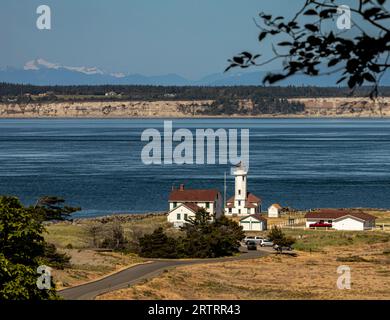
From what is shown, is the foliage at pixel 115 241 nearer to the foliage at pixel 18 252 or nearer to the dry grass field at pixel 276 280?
the dry grass field at pixel 276 280

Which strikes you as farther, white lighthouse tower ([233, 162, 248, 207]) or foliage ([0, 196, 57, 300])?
white lighthouse tower ([233, 162, 248, 207])

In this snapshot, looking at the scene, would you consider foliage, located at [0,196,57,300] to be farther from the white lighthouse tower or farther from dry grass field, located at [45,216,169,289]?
the white lighthouse tower

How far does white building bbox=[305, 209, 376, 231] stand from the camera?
63.7 metres

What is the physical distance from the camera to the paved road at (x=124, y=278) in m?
32.2

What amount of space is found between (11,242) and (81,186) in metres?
86.0

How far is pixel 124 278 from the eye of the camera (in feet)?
123

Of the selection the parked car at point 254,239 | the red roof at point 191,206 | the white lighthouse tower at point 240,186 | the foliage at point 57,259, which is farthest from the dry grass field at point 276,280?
the white lighthouse tower at point 240,186

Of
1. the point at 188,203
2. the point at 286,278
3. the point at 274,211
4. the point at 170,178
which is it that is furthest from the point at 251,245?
the point at 170,178

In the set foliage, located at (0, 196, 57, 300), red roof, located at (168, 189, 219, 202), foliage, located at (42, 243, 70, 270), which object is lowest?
foliage, located at (42, 243, 70, 270)

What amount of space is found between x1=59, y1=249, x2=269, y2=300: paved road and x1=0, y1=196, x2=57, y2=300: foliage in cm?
1030

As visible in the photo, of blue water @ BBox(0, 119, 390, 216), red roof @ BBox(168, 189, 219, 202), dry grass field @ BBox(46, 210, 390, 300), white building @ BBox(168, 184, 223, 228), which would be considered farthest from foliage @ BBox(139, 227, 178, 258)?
blue water @ BBox(0, 119, 390, 216)
